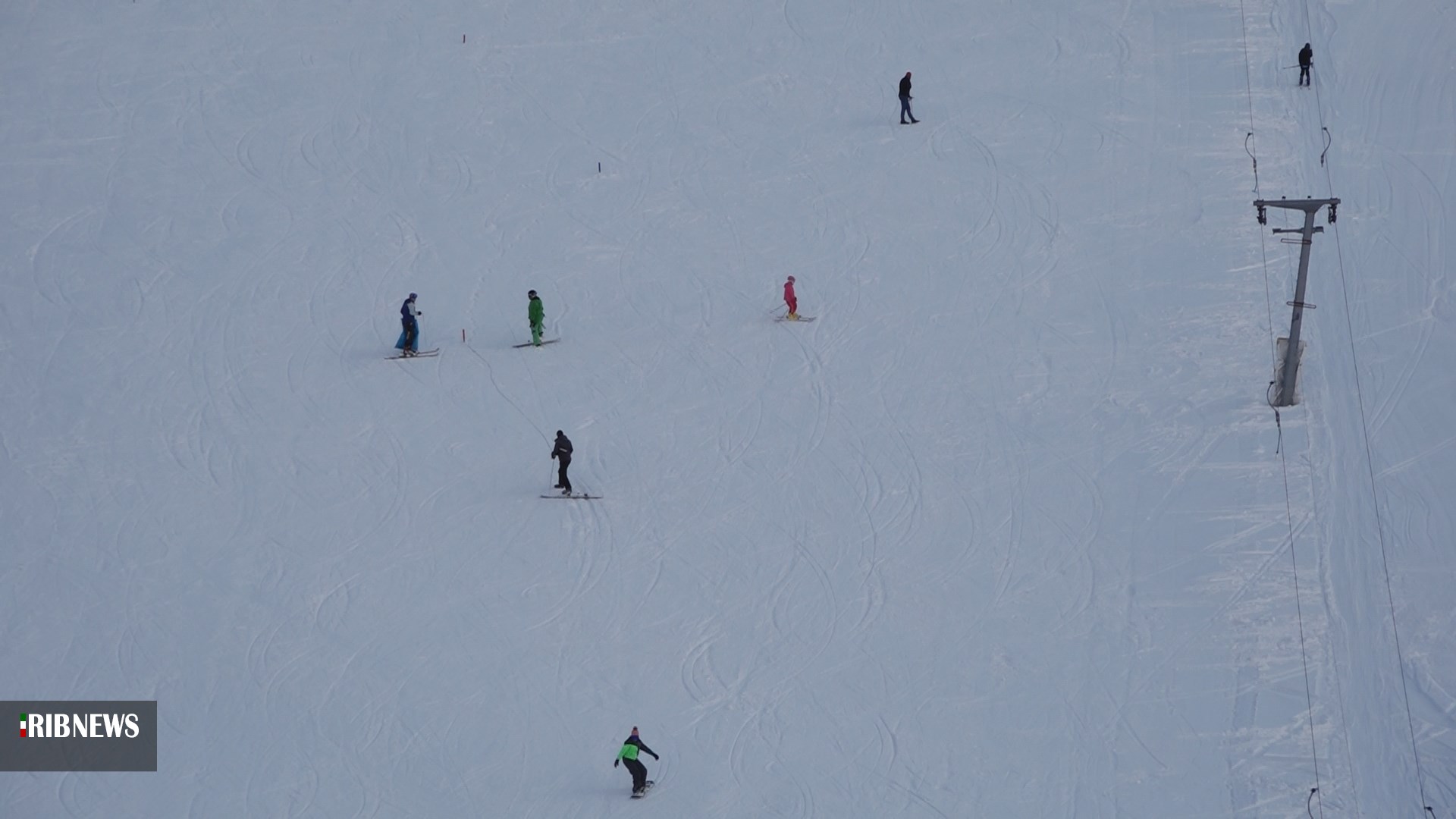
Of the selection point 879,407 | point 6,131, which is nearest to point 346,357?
point 879,407

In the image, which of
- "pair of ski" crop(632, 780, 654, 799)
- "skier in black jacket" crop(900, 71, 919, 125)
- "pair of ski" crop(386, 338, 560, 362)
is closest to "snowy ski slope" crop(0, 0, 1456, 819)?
"pair of ski" crop(632, 780, 654, 799)

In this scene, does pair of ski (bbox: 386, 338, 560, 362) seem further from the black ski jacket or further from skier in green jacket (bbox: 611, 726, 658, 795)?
skier in green jacket (bbox: 611, 726, 658, 795)

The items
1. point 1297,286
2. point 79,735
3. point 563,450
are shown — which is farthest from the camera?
→ point 563,450

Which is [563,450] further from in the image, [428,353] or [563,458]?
[428,353]

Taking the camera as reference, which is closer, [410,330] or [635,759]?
[635,759]

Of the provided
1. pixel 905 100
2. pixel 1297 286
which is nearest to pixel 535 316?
pixel 905 100
